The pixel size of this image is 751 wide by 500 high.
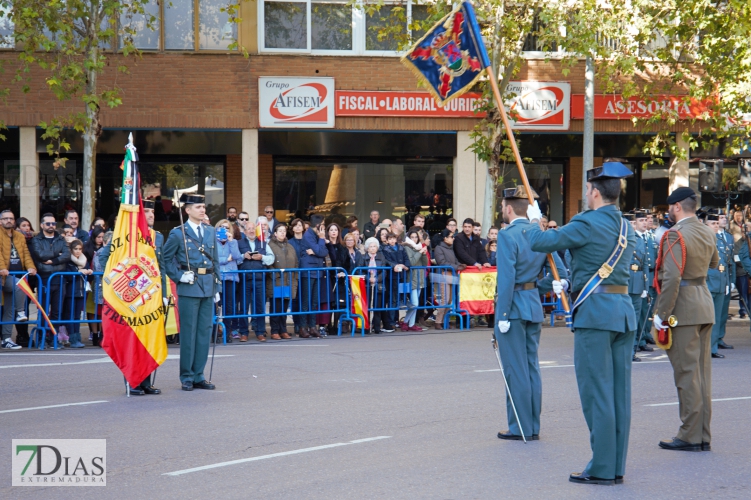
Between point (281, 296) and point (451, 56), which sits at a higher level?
point (451, 56)

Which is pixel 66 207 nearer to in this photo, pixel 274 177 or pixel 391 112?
pixel 274 177

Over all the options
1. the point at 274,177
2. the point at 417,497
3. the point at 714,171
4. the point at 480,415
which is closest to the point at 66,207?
the point at 274,177

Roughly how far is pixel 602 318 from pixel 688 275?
1.83 metres

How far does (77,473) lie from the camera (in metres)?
6.74

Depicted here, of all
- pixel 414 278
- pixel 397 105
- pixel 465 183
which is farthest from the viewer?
pixel 465 183

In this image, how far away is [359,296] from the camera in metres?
15.6

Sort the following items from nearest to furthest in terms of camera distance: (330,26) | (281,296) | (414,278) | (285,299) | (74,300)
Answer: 1. (74,300)
2. (281,296)
3. (285,299)
4. (414,278)
5. (330,26)

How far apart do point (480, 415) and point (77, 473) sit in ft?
12.1

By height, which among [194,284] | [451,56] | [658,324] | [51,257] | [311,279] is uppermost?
[451,56]

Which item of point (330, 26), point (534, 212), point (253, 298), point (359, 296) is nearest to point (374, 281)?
point (359, 296)

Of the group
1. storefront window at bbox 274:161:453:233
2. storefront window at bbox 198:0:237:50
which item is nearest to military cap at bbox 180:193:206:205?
storefront window at bbox 198:0:237:50

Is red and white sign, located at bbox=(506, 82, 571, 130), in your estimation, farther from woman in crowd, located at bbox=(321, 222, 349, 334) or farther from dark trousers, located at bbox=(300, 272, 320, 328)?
dark trousers, located at bbox=(300, 272, 320, 328)

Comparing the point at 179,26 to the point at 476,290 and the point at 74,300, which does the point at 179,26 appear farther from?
the point at 476,290

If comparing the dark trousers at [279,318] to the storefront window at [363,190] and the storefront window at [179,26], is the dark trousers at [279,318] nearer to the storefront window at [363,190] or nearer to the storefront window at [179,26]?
the storefront window at [363,190]
